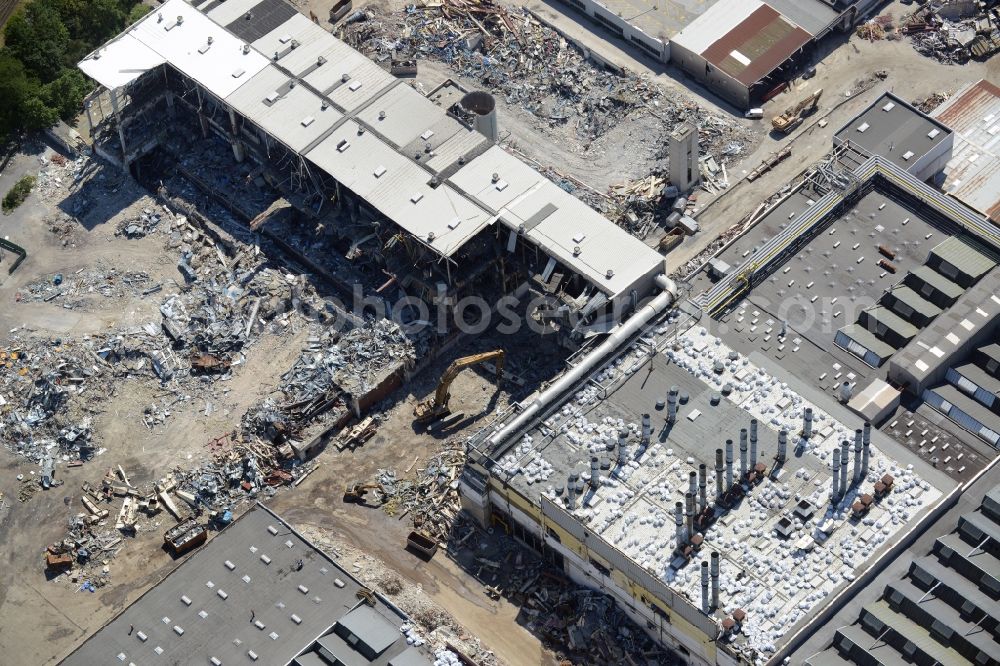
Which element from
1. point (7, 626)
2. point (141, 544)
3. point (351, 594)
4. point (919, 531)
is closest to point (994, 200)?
point (919, 531)

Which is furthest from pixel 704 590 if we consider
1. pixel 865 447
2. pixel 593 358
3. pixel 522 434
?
pixel 593 358

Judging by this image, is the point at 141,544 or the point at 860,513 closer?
the point at 860,513

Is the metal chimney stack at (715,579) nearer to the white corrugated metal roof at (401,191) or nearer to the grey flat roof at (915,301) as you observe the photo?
the grey flat roof at (915,301)

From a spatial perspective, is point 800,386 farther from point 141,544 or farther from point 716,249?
point 141,544

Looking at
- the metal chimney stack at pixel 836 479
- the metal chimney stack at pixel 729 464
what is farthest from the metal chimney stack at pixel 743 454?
the metal chimney stack at pixel 836 479

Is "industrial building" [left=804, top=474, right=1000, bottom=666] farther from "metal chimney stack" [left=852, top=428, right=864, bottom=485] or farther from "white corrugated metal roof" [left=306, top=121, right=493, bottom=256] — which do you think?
"white corrugated metal roof" [left=306, top=121, right=493, bottom=256]
